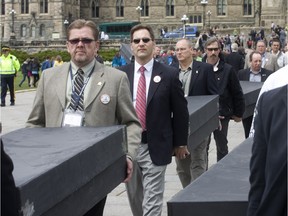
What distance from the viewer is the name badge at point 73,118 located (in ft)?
19.0

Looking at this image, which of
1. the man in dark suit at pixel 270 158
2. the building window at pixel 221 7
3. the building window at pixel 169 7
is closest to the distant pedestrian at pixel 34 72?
the man in dark suit at pixel 270 158

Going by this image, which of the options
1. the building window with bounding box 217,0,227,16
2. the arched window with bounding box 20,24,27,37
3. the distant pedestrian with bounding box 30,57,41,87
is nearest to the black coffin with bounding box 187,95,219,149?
the distant pedestrian with bounding box 30,57,41,87

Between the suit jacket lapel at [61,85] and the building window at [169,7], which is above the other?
the building window at [169,7]

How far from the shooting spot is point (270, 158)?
308 centimetres

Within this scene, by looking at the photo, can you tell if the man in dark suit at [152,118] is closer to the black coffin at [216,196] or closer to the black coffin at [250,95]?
the black coffin at [216,196]

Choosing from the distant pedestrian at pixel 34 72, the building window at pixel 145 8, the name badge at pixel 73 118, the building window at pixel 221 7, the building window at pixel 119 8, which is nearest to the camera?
the name badge at pixel 73 118

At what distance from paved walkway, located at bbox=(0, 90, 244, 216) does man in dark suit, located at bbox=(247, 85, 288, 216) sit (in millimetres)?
4991

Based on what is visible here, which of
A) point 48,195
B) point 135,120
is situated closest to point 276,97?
point 48,195

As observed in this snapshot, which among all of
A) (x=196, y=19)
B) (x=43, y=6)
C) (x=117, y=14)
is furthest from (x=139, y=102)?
(x=117, y=14)

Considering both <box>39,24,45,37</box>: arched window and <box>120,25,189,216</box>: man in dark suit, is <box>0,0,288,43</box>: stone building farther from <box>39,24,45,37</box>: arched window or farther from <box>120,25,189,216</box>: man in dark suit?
<box>120,25,189,216</box>: man in dark suit

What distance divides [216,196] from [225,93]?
641 centimetres

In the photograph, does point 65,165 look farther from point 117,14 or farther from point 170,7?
point 117,14

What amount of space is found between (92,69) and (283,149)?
3.10 meters

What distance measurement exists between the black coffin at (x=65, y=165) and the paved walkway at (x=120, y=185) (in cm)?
288
